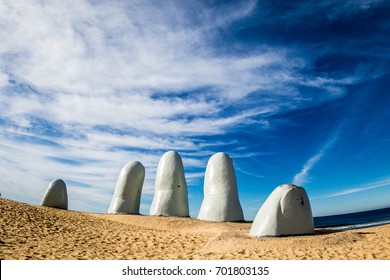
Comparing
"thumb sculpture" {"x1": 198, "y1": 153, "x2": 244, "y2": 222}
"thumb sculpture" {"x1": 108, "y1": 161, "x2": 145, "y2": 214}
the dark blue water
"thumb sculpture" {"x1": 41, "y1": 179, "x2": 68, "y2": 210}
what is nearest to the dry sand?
"thumb sculpture" {"x1": 198, "y1": 153, "x2": 244, "y2": 222}

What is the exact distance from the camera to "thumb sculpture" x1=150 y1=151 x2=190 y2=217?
1560 cm

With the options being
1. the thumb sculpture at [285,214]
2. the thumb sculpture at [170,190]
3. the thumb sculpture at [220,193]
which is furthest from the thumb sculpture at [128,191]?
the thumb sculpture at [285,214]

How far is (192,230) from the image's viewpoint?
12.0 metres

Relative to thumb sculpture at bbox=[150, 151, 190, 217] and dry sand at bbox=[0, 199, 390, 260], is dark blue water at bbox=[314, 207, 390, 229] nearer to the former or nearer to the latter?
thumb sculpture at bbox=[150, 151, 190, 217]

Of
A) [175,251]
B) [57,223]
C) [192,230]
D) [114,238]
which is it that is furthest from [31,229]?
[192,230]

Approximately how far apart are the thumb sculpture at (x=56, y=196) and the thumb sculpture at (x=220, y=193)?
974cm

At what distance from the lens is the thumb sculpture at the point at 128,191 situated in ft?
55.3

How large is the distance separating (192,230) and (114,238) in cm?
370

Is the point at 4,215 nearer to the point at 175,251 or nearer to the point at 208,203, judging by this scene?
the point at 175,251

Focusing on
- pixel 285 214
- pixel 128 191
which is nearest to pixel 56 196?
pixel 128 191

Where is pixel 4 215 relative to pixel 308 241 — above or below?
above

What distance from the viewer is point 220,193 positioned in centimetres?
1426

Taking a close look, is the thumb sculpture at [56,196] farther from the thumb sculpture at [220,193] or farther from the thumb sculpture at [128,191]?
the thumb sculpture at [220,193]

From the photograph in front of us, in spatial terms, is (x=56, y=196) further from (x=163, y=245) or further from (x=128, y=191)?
(x=163, y=245)
